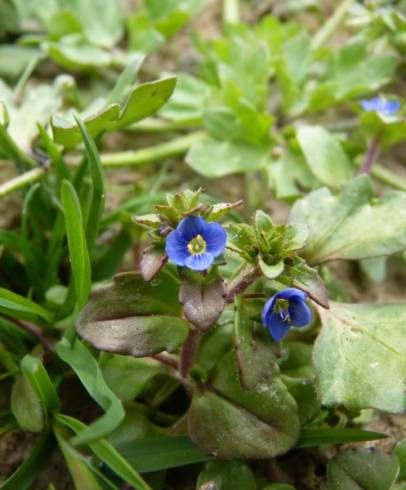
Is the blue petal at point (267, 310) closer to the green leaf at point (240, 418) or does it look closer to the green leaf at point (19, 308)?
the green leaf at point (240, 418)

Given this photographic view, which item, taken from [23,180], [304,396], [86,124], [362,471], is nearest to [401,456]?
[362,471]

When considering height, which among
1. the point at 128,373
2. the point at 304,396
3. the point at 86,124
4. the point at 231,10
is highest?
the point at 86,124

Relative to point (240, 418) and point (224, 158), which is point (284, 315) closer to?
point (240, 418)

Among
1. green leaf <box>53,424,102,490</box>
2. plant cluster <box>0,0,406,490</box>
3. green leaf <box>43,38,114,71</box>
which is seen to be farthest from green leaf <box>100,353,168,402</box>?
green leaf <box>43,38,114,71</box>

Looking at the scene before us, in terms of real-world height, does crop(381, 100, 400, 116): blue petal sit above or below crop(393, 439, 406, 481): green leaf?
above

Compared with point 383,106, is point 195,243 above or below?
above

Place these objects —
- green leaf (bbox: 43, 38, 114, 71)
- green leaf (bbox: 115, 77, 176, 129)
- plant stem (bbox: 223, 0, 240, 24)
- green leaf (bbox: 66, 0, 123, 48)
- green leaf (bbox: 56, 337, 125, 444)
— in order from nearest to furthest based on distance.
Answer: green leaf (bbox: 56, 337, 125, 444)
green leaf (bbox: 115, 77, 176, 129)
green leaf (bbox: 43, 38, 114, 71)
green leaf (bbox: 66, 0, 123, 48)
plant stem (bbox: 223, 0, 240, 24)

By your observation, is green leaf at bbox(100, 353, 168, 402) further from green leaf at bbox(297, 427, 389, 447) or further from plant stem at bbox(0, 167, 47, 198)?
plant stem at bbox(0, 167, 47, 198)
